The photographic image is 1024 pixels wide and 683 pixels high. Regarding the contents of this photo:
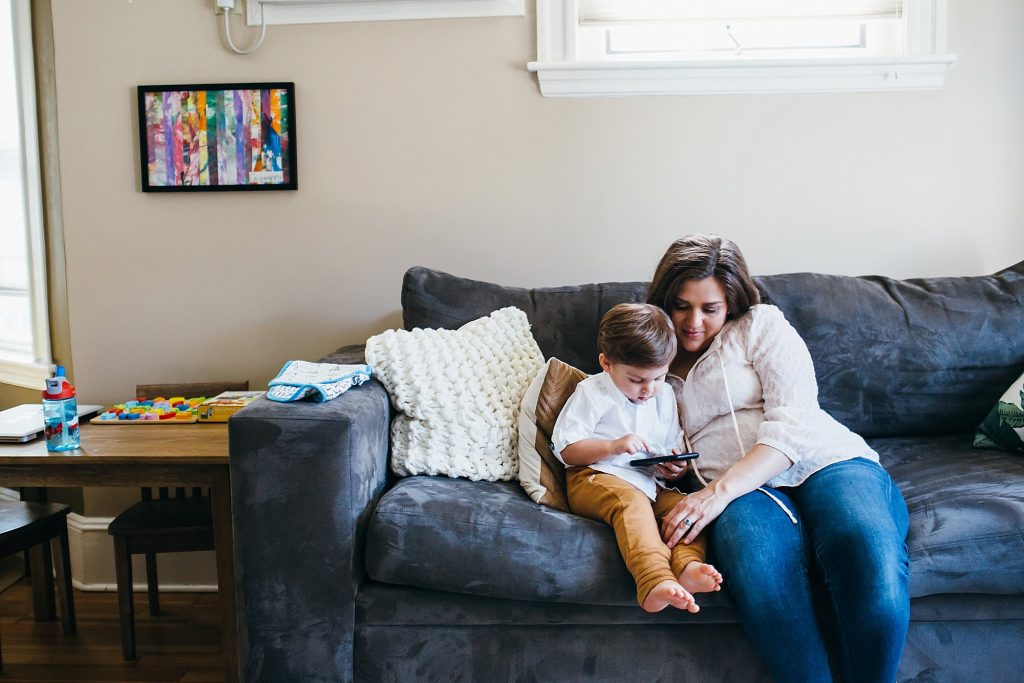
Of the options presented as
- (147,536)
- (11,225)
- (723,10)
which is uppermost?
(723,10)

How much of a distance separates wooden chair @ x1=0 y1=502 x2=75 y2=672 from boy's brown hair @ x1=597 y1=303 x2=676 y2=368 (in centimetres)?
141

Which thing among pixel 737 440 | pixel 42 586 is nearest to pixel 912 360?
pixel 737 440

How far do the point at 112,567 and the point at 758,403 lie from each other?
6.53 ft

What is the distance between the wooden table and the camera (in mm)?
1747

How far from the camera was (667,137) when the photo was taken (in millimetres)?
2406

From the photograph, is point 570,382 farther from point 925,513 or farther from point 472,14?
point 472,14

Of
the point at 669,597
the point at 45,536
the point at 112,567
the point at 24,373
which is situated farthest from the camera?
the point at 24,373

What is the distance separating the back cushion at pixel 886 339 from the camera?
79.5 inches

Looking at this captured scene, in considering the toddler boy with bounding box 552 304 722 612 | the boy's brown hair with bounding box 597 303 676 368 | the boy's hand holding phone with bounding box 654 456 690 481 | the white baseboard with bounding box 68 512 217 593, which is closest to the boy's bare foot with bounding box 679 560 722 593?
the toddler boy with bounding box 552 304 722 612

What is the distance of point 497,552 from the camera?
1.49 metres

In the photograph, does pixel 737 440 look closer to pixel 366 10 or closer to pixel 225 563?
pixel 225 563

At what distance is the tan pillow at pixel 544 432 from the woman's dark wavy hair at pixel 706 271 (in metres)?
0.28

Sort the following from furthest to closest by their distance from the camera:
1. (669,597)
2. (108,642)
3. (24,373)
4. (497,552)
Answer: (24,373) → (108,642) → (497,552) → (669,597)

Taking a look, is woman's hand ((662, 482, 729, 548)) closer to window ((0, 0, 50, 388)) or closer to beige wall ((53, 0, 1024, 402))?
beige wall ((53, 0, 1024, 402))
